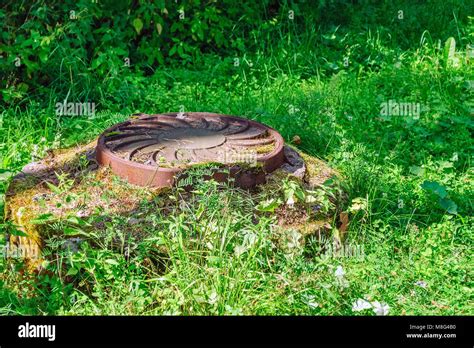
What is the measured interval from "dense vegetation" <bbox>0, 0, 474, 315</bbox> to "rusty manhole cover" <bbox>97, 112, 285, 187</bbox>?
23cm

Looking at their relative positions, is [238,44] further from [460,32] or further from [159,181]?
[159,181]

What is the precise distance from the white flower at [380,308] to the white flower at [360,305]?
34mm

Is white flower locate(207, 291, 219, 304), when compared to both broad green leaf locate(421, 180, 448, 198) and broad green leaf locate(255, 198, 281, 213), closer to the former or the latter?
broad green leaf locate(255, 198, 281, 213)

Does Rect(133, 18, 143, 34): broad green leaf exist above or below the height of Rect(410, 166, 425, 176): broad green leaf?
above

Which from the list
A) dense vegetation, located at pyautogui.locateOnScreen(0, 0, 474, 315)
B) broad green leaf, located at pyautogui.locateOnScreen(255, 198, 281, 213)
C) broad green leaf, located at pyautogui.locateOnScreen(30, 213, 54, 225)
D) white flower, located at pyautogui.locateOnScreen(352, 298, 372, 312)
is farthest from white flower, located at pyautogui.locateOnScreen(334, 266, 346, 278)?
broad green leaf, located at pyautogui.locateOnScreen(30, 213, 54, 225)

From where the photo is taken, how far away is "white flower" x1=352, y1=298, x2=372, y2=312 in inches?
153

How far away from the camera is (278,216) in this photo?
177 inches

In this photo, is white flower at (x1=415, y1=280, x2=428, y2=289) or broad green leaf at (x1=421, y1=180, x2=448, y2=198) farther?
broad green leaf at (x1=421, y1=180, x2=448, y2=198)

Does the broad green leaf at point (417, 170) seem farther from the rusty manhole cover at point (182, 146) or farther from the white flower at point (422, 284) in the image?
the white flower at point (422, 284)

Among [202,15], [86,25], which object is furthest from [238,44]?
[86,25]

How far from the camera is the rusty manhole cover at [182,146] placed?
4.48m

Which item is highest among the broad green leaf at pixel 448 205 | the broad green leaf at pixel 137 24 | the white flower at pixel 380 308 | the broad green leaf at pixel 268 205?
the broad green leaf at pixel 137 24

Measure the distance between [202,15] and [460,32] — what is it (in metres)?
2.66

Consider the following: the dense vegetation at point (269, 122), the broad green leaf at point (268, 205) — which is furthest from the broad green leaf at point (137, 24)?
the broad green leaf at point (268, 205)
